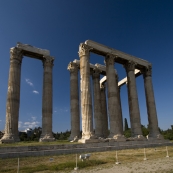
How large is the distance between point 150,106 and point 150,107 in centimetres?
22

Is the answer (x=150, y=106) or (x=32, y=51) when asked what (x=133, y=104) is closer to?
(x=150, y=106)

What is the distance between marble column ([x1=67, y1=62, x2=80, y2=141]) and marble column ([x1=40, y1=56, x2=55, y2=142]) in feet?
19.2

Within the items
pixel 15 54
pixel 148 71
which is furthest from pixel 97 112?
pixel 15 54

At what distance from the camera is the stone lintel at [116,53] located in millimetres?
36469

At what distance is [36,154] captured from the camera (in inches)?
869

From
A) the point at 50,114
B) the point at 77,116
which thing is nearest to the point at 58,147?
the point at 50,114

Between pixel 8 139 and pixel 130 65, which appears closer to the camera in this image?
pixel 8 139

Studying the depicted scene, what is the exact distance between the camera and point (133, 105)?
3872 cm

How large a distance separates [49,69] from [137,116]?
2018 centimetres

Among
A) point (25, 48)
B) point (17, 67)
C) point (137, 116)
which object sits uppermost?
point (25, 48)

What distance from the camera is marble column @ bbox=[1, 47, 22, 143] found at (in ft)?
101

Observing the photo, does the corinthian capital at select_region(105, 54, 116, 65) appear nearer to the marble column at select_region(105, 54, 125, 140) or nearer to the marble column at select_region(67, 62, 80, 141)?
the marble column at select_region(105, 54, 125, 140)

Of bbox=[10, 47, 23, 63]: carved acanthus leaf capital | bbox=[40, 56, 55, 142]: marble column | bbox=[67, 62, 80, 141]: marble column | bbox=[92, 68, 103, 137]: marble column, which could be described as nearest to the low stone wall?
bbox=[40, 56, 55, 142]: marble column

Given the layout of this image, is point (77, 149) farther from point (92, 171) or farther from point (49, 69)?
point (49, 69)
